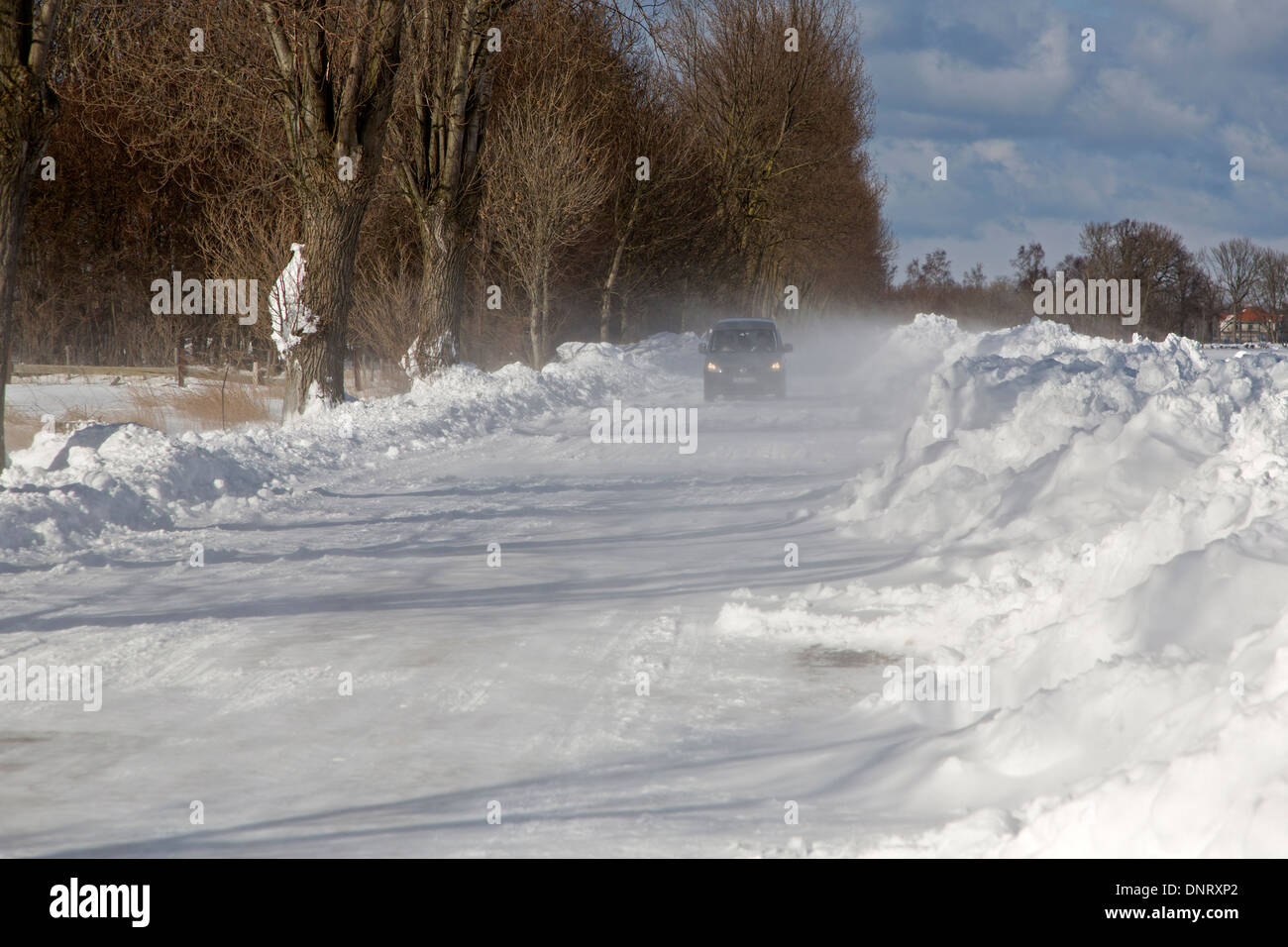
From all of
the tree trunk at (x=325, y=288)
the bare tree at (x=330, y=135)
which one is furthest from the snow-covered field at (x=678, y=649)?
the bare tree at (x=330, y=135)

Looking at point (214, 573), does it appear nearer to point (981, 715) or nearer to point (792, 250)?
point (981, 715)

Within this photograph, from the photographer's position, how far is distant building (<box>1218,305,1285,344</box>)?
3199 inches

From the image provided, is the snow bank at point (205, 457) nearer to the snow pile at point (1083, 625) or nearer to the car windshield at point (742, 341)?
the car windshield at point (742, 341)

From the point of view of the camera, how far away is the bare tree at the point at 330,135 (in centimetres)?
1647

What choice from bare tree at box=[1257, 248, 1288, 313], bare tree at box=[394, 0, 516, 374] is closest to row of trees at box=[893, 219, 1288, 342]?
bare tree at box=[1257, 248, 1288, 313]

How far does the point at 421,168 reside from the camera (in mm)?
22234

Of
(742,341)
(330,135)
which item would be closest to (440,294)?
(330,135)

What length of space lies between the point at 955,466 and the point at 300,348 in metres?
10.6

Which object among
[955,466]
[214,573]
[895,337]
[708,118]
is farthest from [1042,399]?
[708,118]

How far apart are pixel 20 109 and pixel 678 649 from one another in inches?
335

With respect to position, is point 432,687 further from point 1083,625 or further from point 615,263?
point 615,263

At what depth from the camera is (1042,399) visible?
37.1 feet

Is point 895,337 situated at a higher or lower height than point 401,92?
lower
